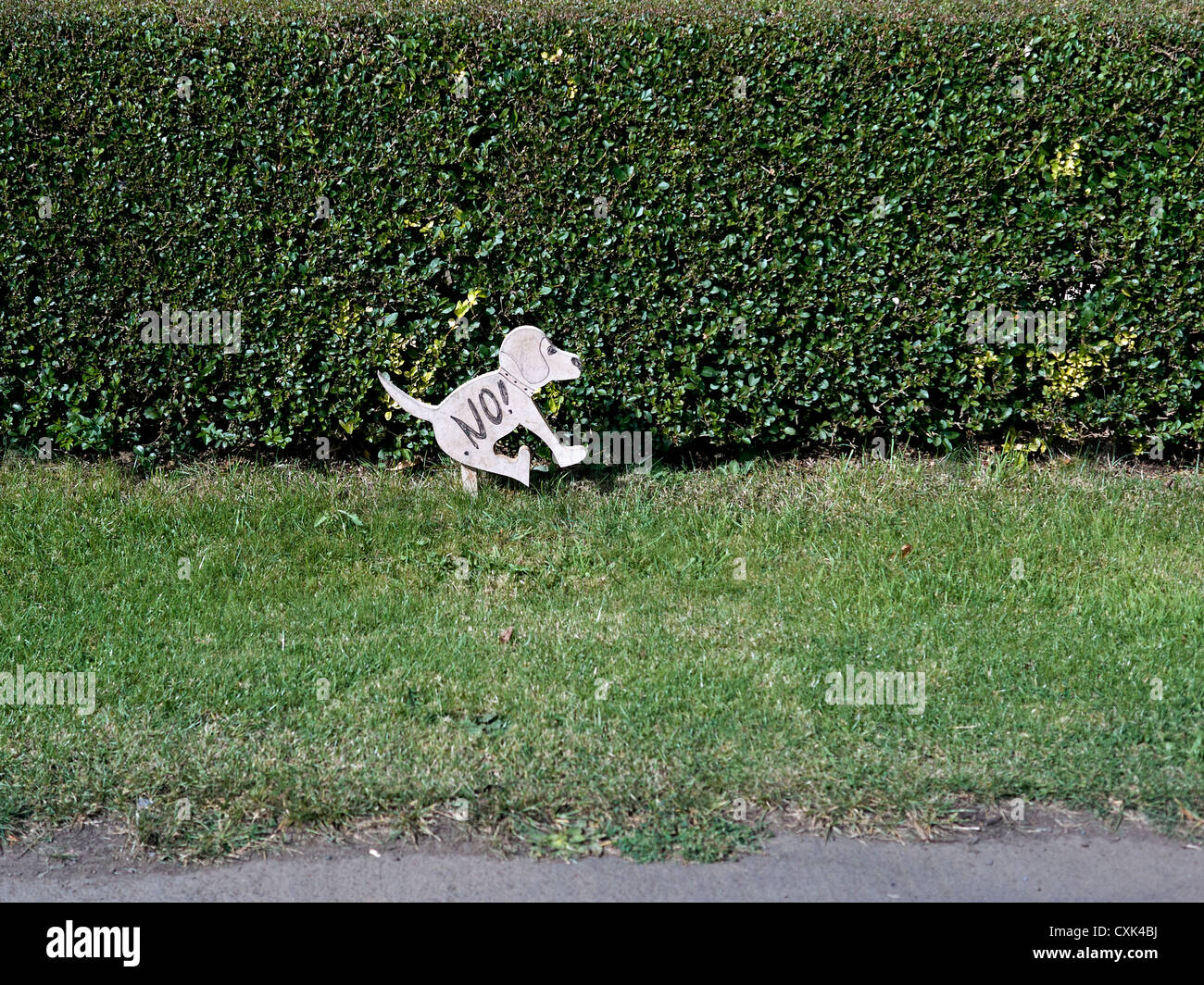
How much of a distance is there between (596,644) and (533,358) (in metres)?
1.75

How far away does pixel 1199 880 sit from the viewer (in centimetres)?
358

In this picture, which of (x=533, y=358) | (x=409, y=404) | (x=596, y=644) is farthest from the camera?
(x=409, y=404)

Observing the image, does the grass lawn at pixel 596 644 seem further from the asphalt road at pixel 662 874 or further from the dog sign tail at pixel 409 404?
the dog sign tail at pixel 409 404

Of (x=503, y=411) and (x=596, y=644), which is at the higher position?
(x=503, y=411)

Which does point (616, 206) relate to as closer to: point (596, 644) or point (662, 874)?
point (596, 644)

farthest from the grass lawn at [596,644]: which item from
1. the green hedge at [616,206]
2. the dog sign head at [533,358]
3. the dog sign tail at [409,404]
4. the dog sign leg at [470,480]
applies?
the dog sign head at [533,358]

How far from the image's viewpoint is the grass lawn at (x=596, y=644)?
13.0 feet

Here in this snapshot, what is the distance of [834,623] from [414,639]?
1.87m

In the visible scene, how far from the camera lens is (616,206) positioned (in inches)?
243

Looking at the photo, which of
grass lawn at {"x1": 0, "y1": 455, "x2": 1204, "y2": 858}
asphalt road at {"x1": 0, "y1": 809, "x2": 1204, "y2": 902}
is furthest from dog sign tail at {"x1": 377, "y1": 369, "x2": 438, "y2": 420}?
asphalt road at {"x1": 0, "y1": 809, "x2": 1204, "y2": 902}

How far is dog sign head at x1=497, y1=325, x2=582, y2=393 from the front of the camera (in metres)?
5.91

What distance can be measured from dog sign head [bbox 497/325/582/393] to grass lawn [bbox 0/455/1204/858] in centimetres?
69

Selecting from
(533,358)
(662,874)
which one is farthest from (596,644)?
(533,358)
